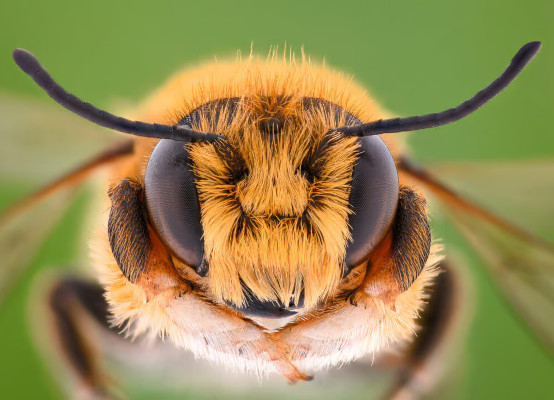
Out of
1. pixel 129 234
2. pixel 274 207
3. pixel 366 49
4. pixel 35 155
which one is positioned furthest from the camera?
pixel 366 49

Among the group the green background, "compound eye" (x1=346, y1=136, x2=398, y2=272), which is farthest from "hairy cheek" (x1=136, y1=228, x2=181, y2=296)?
the green background

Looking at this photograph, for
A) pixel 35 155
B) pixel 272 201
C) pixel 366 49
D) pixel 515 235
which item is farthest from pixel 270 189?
pixel 366 49

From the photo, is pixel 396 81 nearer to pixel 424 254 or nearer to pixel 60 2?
pixel 60 2

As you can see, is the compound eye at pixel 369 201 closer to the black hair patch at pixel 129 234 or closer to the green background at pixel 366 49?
the black hair patch at pixel 129 234

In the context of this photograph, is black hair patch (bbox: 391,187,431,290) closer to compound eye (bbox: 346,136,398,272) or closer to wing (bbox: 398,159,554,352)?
compound eye (bbox: 346,136,398,272)

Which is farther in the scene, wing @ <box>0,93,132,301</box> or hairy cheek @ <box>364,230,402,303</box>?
wing @ <box>0,93,132,301</box>

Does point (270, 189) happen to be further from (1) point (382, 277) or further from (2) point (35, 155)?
(2) point (35, 155)

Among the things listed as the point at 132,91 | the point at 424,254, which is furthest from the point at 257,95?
the point at 132,91
